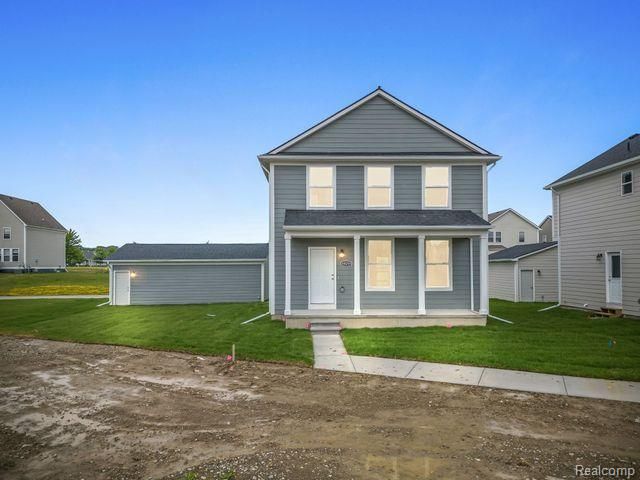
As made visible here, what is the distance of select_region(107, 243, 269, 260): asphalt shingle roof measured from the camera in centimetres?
1972

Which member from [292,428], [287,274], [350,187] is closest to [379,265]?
[350,187]

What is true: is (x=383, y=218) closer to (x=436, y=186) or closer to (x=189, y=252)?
(x=436, y=186)

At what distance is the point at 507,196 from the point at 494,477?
41066 mm

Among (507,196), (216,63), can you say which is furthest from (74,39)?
(507,196)

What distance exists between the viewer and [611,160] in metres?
14.9

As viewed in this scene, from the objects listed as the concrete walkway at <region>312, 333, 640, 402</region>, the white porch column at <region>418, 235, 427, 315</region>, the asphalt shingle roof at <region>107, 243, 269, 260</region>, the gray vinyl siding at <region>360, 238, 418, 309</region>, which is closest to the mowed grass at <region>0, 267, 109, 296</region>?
the asphalt shingle roof at <region>107, 243, 269, 260</region>

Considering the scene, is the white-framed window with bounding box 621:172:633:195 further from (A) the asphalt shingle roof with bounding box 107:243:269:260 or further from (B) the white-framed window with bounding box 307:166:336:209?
(A) the asphalt shingle roof with bounding box 107:243:269:260

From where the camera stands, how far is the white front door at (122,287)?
19.5 meters

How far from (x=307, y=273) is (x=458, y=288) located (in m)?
5.63

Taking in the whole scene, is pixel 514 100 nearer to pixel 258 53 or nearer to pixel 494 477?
pixel 258 53

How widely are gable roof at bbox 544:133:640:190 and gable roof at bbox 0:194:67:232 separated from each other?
50857mm

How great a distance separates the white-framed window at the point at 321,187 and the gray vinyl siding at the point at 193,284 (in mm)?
8195

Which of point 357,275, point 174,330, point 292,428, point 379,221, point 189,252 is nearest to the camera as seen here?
point 292,428

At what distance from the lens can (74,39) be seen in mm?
19875
